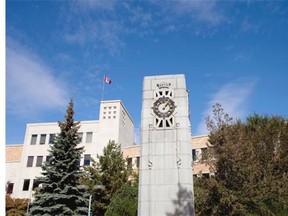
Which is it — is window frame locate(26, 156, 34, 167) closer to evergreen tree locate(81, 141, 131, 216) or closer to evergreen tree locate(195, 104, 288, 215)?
evergreen tree locate(81, 141, 131, 216)

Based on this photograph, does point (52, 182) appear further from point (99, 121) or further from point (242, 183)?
point (99, 121)

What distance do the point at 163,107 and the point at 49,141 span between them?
3370 centimetres

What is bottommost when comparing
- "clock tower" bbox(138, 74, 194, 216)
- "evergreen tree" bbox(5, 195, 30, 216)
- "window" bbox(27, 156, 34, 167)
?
"evergreen tree" bbox(5, 195, 30, 216)

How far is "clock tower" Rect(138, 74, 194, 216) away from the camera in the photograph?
13766 mm

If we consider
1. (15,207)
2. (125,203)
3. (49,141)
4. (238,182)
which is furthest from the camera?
(49,141)

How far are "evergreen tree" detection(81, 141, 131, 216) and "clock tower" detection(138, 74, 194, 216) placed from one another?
14.3 meters

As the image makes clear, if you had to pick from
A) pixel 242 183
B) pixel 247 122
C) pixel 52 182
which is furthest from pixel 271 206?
pixel 52 182

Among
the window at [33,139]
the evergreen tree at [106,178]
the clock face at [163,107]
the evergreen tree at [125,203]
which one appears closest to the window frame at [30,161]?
the window at [33,139]

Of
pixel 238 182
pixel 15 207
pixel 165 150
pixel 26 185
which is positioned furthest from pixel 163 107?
pixel 26 185

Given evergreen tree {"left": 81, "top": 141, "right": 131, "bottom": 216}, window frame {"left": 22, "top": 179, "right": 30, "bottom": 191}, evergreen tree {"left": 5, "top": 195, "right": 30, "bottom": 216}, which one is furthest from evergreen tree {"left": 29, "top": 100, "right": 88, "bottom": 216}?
window frame {"left": 22, "top": 179, "right": 30, "bottom": 191}

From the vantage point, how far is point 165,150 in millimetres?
14688

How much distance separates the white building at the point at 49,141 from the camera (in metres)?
43.7

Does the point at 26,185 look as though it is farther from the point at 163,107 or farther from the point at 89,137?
the point at 163,107

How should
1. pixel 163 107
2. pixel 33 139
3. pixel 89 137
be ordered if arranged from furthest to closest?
pixel 33 139, pixel 89 137, pixel 163 107
